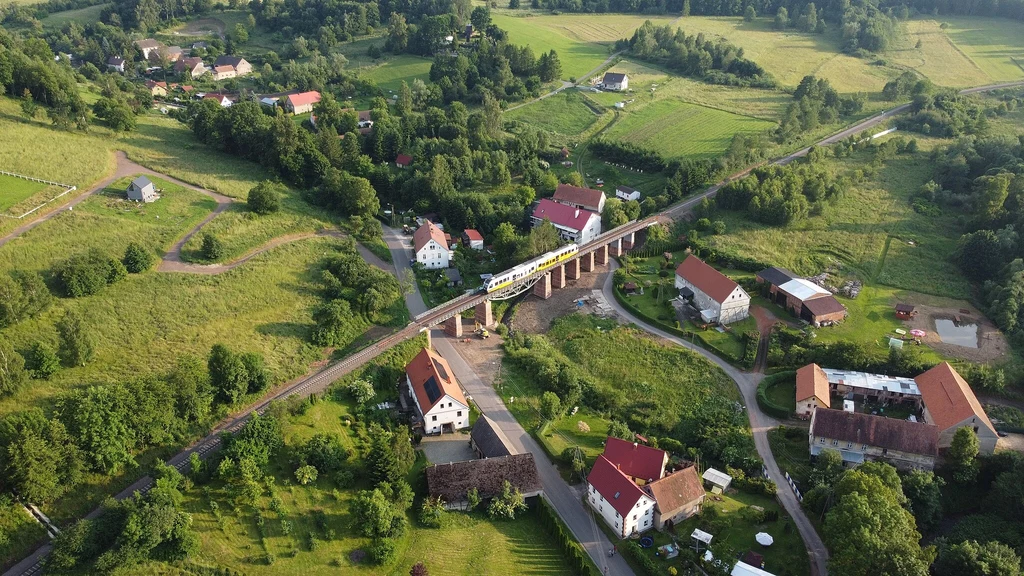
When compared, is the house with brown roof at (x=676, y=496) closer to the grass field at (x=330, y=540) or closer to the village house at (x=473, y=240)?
the grass field at (x=330, y=540)

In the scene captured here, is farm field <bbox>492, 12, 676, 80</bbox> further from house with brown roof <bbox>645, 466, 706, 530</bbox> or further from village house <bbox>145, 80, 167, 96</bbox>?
house with brown roof <bbox>645, 466, 706, 530</bbox>

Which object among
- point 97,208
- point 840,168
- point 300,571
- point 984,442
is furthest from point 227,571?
point 840,168

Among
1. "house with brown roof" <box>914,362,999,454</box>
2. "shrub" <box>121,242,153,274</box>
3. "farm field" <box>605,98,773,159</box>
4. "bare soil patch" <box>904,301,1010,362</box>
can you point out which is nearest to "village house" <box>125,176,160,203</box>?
"shrub" <box>121,242,153,274</box>

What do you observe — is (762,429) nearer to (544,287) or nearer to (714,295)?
(714,295)

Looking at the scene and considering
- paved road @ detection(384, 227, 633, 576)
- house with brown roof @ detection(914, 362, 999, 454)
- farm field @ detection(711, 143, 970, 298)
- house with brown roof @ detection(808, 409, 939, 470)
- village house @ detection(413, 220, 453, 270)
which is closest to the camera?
paved road @ detection(384, 227, 633, 576)

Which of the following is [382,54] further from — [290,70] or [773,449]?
[773,449]
